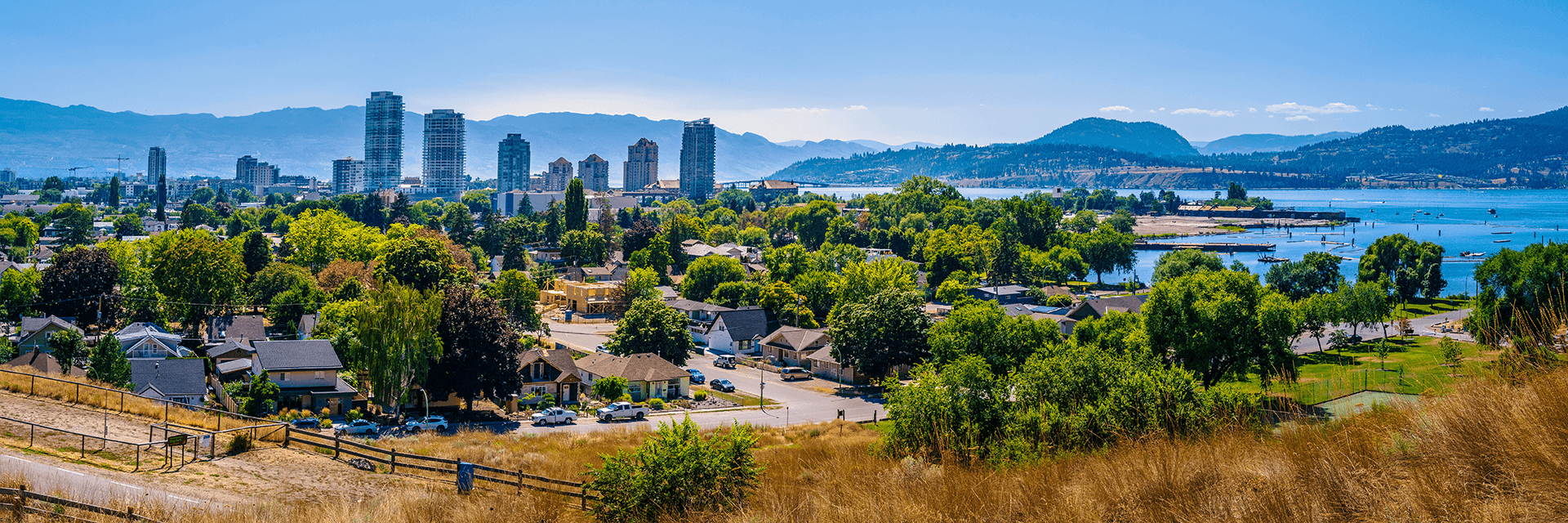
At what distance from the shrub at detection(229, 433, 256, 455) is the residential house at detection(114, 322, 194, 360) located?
17.7 meters

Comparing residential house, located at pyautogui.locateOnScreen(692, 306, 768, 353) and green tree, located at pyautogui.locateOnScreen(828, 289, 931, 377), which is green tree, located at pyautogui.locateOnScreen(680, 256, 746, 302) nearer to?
residential house, located at pyautogui.locateOnScreen(692, 306, 768, 353)

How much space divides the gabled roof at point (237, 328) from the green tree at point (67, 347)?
5.47m

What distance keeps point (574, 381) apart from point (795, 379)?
961 centimetres

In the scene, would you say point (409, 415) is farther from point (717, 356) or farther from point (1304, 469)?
point (1304, 469)

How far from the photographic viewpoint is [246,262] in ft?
165

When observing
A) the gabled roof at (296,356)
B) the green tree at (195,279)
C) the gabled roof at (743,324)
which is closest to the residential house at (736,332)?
the gabled roof at (743,324)

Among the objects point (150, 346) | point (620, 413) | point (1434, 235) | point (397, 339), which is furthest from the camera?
point (1434, 235)

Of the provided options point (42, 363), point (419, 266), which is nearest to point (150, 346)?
point (42, 363)

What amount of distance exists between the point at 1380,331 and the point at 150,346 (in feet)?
173

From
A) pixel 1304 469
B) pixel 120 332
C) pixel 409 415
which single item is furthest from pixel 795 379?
pixel 1304 469

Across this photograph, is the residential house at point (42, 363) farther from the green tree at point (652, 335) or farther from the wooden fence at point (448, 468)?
the green tree at point (652, 335)

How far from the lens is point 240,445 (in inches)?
519

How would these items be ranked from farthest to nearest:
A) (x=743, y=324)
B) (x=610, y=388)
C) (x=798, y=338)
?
1. (x=743, y=324)
2. (x=798, y=338)
3. (x=610, y=388)

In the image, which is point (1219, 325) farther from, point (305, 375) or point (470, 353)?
point (305, 375)
